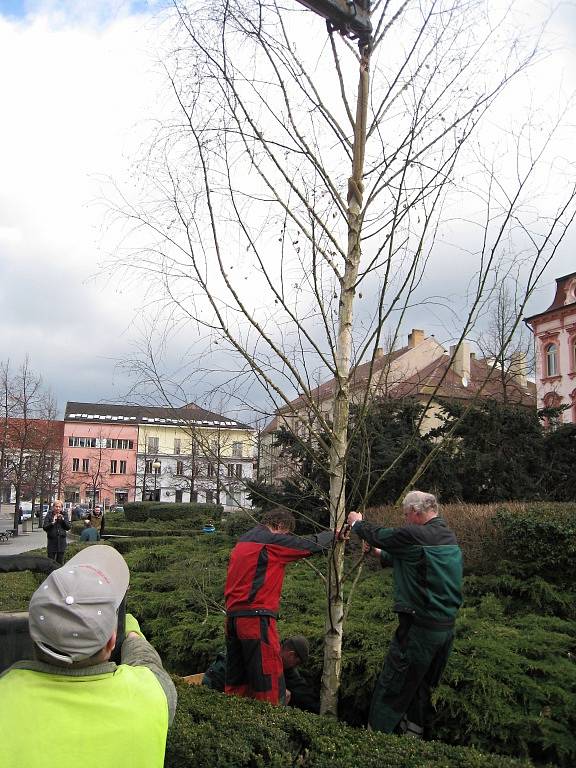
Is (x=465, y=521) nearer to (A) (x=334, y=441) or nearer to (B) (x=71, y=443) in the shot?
(A) (x=334, y=441)

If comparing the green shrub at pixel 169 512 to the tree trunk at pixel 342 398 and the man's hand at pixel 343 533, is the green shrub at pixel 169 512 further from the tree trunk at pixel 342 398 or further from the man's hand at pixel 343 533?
the man's hand at pixel 343 533

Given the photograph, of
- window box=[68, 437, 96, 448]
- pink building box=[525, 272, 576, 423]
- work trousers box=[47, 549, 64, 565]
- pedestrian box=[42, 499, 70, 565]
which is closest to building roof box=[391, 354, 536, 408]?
pedestrian box=[42, 499, 70, 565]

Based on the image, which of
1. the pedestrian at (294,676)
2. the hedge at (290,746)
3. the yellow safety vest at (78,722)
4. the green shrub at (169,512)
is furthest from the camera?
the green shrub at (169,512)

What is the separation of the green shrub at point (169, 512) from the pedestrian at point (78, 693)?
29.5m

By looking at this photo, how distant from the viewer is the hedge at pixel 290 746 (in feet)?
10.0

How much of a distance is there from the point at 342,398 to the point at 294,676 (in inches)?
91.8

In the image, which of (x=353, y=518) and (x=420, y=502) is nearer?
(x=353, y=518)

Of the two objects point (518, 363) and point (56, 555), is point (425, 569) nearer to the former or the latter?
point (518, 363)

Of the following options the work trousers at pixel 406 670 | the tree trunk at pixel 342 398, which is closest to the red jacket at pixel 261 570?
the tree trunk at pixel 342 398

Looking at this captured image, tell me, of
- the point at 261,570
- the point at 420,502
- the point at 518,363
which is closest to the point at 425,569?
the point at 420,502

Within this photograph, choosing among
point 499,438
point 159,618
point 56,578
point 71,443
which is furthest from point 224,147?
point 71,443

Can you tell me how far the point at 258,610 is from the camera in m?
4.50

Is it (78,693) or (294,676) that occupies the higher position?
(78,693)

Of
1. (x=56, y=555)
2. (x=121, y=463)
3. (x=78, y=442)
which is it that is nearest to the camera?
(x=56, y=555)
